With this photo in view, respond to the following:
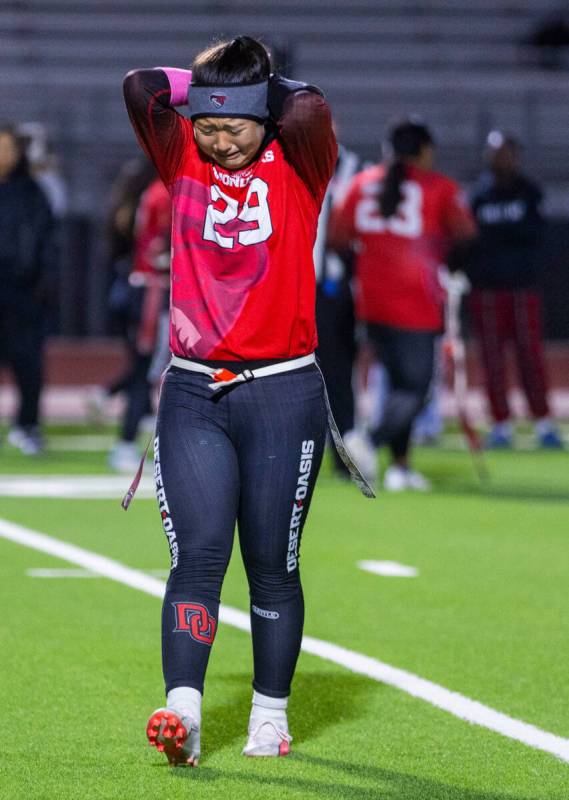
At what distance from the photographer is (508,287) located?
13.5 metres

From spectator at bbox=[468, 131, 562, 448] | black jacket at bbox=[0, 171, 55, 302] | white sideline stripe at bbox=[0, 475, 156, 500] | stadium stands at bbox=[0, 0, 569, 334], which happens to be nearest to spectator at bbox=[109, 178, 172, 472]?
white sideline stripe at bbox=[0, 475, 156, 500]

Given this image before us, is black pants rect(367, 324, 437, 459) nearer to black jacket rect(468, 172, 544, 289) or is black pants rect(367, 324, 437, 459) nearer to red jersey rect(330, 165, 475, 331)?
red jersey rect(330, 165, 475, 331)

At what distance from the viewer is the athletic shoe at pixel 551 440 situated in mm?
13312

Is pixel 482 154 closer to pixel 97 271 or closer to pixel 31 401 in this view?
pixel 97 271

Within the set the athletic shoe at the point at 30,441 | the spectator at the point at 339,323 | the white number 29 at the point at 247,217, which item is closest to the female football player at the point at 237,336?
the white number 29 at the point at 247,217

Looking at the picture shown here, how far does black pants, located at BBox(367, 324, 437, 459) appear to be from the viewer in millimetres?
9820

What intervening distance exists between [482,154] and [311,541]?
12.5m

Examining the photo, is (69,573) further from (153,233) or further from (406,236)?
(153,233)

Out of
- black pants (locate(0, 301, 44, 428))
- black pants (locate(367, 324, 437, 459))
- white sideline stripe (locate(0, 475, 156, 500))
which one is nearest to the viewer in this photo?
black pants (locate(367, 324, 437, 459))

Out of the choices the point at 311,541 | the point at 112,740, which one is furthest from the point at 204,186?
the point at 311,541

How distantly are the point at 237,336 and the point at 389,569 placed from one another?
3274mm

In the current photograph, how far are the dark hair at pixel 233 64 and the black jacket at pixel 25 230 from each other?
8077 millimetres

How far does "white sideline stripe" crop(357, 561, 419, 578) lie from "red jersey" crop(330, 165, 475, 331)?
2.64 m

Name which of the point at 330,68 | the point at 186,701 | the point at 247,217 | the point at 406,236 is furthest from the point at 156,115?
the point at 330,68
